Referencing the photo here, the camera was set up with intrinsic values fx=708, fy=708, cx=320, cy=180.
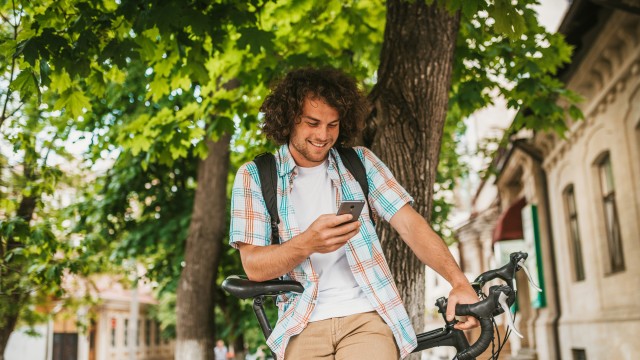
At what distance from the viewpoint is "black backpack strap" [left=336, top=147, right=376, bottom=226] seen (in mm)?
3172

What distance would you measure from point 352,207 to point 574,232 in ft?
48.4

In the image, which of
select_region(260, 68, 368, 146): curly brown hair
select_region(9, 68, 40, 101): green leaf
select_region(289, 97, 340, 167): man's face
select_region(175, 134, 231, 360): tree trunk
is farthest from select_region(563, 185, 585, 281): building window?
select_region(289, 97, 340, 167): man's face

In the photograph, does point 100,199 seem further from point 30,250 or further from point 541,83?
point 541,83

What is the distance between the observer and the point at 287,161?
3.09 metres

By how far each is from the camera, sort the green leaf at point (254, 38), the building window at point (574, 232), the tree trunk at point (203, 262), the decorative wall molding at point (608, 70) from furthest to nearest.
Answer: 1. the building window at point (574, 232)
2. the tree trunk at point (203, 262)
3. the decorative wall molding at point (608, 70)
4. the green leaf at point (254, 38)

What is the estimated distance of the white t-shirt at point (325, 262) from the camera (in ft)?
9.45

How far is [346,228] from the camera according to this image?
7.88 ft

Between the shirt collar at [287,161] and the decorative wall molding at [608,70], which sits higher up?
the decorative wall molding at [608,70]

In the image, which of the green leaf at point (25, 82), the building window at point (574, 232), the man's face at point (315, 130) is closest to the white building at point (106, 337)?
the building window at point (574, 232)

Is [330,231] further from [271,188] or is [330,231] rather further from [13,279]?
[13,279]

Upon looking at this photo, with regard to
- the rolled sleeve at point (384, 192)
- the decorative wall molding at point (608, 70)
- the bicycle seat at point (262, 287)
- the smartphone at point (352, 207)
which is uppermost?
the decorative wall molding at point (608, 70)

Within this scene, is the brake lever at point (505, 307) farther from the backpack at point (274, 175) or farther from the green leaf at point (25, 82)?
the green leaf at point (25, 82)

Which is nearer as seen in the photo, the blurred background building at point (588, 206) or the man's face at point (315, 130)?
the man's face at point (315, 130)

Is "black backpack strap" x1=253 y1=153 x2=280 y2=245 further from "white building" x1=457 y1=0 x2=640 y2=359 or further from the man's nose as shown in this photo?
"white building" x1=457 y1=0 x2=640 y2=359
